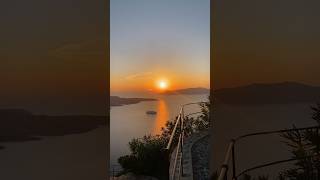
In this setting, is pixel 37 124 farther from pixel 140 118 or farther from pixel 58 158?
pixel 140 118


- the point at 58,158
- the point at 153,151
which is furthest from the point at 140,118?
the point at 58,158

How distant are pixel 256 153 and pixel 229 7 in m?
1.58

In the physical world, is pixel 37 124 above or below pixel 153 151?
above

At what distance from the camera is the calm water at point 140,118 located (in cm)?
522

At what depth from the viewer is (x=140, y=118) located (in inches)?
215

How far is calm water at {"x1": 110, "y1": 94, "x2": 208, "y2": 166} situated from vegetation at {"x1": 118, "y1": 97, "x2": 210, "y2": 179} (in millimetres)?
116

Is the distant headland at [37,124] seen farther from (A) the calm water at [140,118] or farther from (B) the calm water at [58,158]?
(A) the calm water at [140,118]

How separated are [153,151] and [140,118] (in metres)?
0.65

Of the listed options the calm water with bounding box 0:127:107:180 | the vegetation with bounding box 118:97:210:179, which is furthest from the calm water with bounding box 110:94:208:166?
the calm water with bounding box 0:127:107:180

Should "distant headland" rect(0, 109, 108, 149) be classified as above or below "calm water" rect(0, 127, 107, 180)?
above

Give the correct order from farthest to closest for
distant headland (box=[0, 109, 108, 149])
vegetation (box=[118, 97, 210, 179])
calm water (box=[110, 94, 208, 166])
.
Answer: vegetation (box=[118, 97, 210, 179])
calm water (box=[110, 94, 208, 166])
distant headland (box=[0, 109, 108, 149])

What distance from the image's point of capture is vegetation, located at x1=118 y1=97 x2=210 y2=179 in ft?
18.4

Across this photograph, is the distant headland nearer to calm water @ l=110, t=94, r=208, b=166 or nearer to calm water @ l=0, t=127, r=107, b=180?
calm water @ l=0, t=127, r=107, b=180

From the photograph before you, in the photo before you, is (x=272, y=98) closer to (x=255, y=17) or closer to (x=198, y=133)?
(x=255, y=17)
